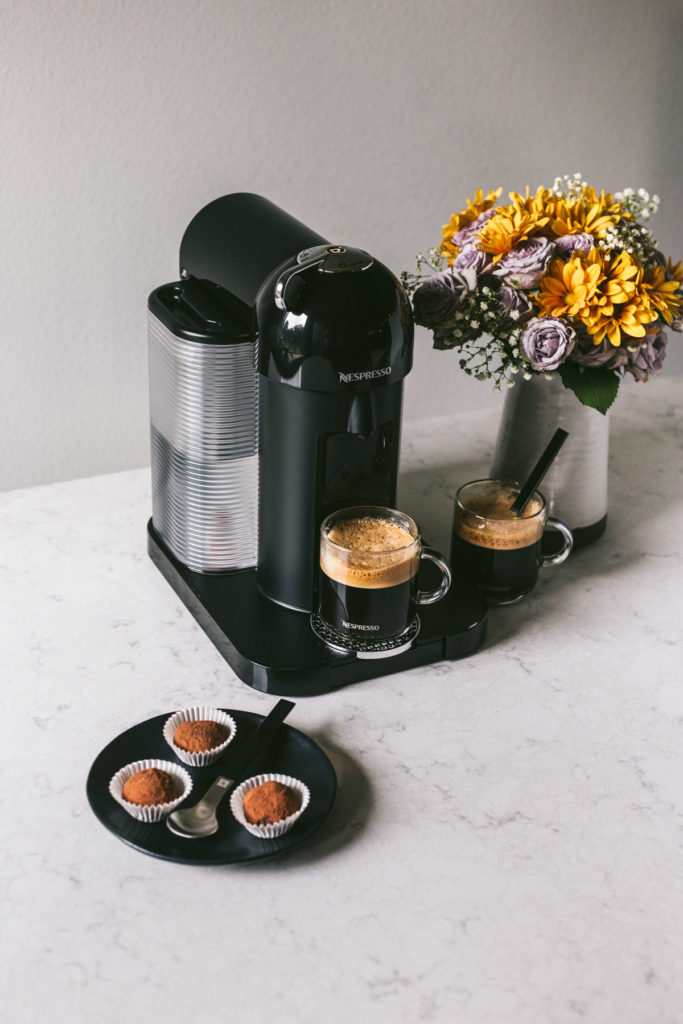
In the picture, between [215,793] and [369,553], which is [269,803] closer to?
[215,793]

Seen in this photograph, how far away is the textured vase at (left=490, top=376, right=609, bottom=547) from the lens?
110 cm

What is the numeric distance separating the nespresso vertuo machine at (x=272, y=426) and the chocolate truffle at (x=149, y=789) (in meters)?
0.16

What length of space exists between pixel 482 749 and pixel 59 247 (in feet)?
2.48

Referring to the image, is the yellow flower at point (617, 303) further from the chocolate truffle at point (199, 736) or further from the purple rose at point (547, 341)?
the chocolate truffle at point (199, 736)

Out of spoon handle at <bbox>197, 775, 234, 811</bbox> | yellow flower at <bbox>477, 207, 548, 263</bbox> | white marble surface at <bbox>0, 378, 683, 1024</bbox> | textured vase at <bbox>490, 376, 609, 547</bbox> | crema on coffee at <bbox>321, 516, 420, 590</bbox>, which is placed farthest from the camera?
textured vase at <bbox>490, 376, 609, 547</bbox>

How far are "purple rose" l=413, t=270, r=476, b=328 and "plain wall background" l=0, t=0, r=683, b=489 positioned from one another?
374 mm

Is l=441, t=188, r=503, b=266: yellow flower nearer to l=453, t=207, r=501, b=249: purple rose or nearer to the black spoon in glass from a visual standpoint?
l=453, t=207, r=501, b=249: purple rose

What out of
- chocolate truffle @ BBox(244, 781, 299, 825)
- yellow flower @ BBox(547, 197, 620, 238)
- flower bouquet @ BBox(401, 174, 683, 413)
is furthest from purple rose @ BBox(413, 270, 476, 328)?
chocolate truffle @ BBox(244, 781, 299, 825)

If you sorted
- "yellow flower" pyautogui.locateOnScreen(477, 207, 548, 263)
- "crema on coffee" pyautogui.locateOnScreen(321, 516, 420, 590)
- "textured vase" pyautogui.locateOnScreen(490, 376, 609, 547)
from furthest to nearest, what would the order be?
"textured vase" pyautogui.locateOnScreen(490, 376, 609, 547), "yellow flower" pyautogui.locateOnScreen(477, 207, 548, 263), "crema on coffee" pyautogui.locateOnScreen(321, 516, 420, 590)

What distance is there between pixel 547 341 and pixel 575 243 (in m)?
0.10

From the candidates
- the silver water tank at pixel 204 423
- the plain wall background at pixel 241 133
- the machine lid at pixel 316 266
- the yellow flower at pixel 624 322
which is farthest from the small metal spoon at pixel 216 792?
the plain wall background at pixel 241 133

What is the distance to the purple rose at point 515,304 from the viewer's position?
38.6 inches

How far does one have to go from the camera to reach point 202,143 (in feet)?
3.99

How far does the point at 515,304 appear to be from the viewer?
0.98 meters
